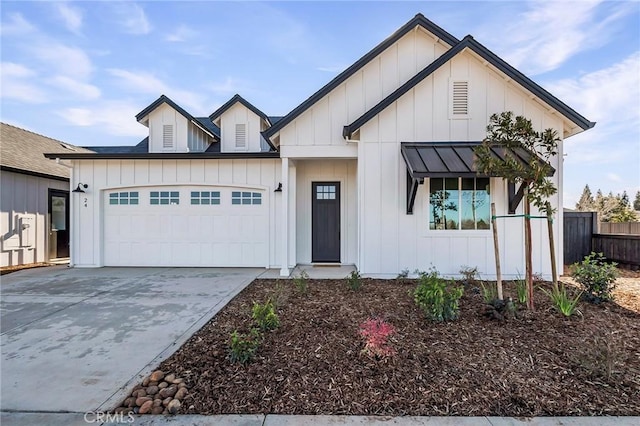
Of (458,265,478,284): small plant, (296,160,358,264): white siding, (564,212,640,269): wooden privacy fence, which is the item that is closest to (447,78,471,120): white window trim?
(296,160,358,264): white siding

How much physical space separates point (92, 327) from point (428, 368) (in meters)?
4.51

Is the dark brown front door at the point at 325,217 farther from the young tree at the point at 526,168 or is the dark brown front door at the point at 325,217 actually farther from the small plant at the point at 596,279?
the small plant at the point at 596,279

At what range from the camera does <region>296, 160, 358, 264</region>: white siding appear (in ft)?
31.5

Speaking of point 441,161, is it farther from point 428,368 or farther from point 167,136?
point 167,136

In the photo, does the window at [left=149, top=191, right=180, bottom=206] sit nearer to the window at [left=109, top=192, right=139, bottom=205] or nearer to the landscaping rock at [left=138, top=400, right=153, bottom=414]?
the window at [left=109, top=192, right=139, bottom=205]

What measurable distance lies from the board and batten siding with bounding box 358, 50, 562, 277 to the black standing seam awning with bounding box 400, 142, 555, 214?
20 centimetres

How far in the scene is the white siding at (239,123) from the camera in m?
11.3

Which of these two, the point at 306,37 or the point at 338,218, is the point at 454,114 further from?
the point at 306,37

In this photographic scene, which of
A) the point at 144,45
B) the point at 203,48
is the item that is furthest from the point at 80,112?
the point at 203,48

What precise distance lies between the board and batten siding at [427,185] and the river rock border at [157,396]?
5.21 m

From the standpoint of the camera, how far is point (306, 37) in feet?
32.9

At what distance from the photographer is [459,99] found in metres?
7.55

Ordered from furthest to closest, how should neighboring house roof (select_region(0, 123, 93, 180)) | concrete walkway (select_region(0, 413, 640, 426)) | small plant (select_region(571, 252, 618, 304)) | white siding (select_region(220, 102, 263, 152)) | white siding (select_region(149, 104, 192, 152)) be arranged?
white siding (select_region(220, 102, 263, 152)), white siding (select_region(149, 104, 192, 152)), neighboring house roof (select_region(0, 123, 93, 180)), small plant (select_region(571, 252, 618, 304)), concrete walkway (select_region(0, 413, 640, 426))

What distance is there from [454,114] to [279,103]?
37.9 feet
